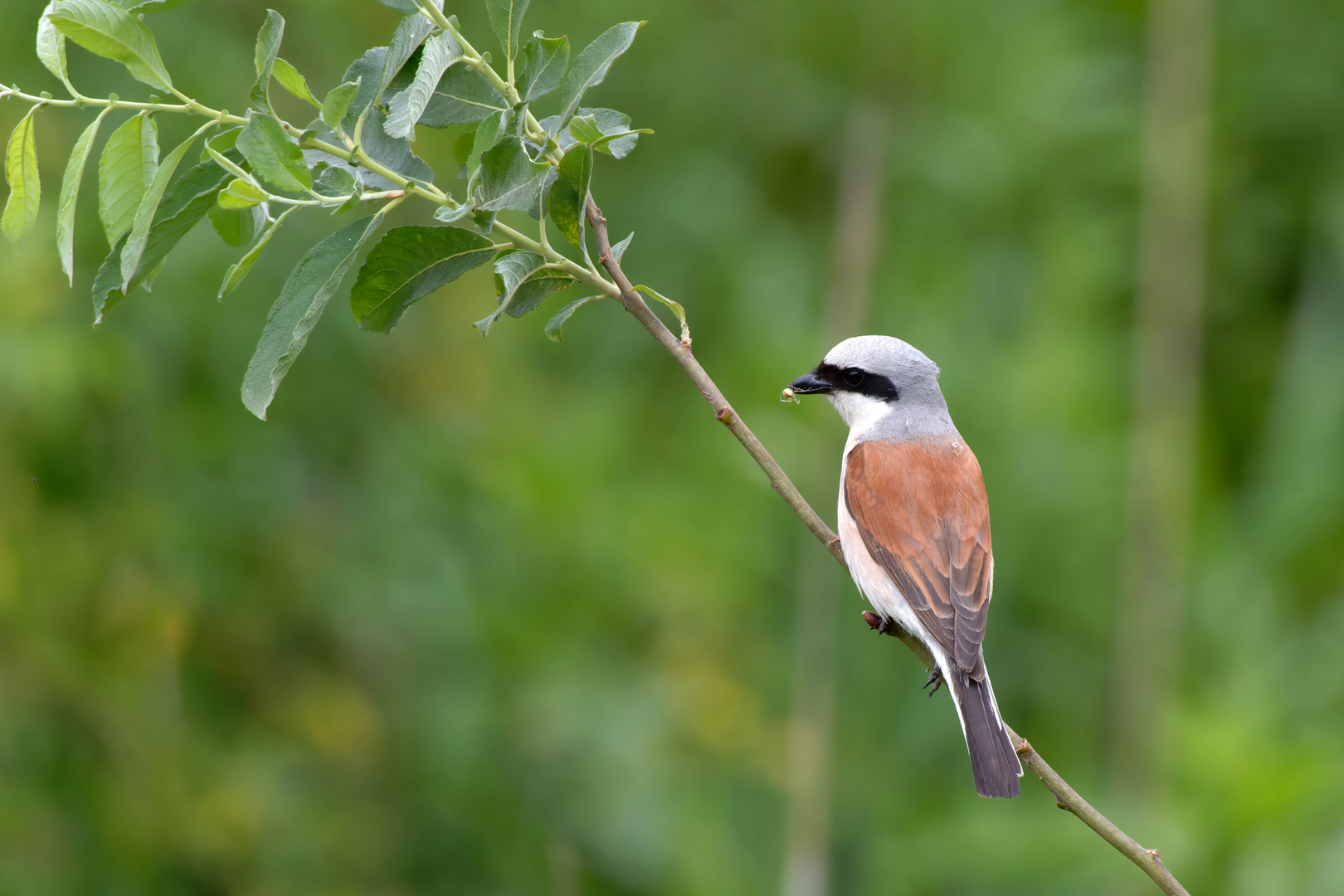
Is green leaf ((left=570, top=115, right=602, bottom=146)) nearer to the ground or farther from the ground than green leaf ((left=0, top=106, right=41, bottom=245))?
farther from the ground

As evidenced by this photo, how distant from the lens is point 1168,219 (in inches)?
207

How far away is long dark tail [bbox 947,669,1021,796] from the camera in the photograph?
2.48m

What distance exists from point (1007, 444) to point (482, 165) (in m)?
3.71

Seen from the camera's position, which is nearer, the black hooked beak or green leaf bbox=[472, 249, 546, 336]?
green leaf bbox=[472, 249, 546, 336]

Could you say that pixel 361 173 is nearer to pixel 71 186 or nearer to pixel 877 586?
pixel 71 186

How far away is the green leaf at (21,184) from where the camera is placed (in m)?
1.74

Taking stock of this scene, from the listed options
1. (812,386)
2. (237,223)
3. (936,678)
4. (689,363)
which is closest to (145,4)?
(237,223)

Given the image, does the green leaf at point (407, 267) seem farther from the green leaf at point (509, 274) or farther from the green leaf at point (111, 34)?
the green leaf at point (111, 34)

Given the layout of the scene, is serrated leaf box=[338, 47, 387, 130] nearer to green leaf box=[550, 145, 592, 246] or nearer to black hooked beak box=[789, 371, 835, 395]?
green leaf box=[550, 145, 592, 246]

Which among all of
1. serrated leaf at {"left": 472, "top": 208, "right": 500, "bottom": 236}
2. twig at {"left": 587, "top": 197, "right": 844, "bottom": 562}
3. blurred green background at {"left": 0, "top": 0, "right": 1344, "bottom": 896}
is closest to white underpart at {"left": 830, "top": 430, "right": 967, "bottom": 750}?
twig at {"left": 587, "top": 197, "right": 844, "bottom": 562}

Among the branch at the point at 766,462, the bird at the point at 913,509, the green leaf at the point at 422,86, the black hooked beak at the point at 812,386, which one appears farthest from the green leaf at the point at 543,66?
the black hooked beak at the point at 812,386

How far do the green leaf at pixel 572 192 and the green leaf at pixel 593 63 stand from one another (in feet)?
0.17

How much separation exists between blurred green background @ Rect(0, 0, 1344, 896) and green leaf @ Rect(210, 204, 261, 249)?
2.19 metres

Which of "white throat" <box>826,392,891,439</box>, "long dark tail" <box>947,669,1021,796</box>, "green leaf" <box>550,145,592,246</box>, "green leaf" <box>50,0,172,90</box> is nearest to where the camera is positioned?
"green leaf" <box>50,0,172,90</box>
